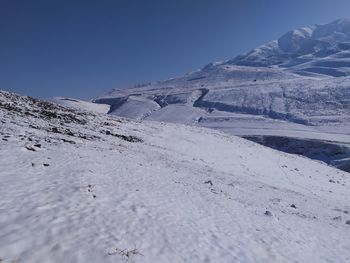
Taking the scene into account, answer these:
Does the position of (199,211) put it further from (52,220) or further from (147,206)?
(52,220)

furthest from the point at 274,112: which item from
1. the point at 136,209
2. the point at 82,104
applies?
the point at 136,209

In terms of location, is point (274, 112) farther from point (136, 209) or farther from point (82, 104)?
point (136, 209)

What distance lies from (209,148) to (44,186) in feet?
78.4

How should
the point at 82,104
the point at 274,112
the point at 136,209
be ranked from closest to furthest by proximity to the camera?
the point at 136,209
the point at 274,112
the point at 82,104

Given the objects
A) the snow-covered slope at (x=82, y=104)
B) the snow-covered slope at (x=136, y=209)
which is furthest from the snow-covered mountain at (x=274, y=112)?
the snow-covered slope at (x=136, y=209)

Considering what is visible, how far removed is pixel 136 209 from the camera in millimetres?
11344

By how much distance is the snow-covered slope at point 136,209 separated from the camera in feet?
28.5

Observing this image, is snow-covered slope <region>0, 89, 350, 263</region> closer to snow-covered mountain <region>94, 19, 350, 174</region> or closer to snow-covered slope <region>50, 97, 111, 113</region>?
snow-covered mountain <region>94, 19, 350, 174</region>

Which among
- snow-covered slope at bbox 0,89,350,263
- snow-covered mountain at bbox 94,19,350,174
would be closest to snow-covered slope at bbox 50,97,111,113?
snow-covered mountain at bbox 94,19,350,174

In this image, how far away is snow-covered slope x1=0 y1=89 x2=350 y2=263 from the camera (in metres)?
8.67

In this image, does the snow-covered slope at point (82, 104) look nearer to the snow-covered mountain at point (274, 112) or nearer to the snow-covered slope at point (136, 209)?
the snow-covered mountain at point (274, 112)

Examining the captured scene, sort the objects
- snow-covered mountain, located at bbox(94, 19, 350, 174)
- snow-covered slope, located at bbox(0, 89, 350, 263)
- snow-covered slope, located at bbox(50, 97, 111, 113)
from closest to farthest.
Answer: snow-covered slope, located at bbox(0, 89, 350, 263)
snow-covered mountain, located at bbox(94, 19, 350, 174)
snow-covered slope, located at bbox(50, 97, 111, 113)

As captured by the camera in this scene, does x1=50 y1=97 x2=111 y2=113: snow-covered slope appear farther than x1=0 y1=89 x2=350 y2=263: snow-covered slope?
Yes

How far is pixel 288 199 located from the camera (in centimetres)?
1914
